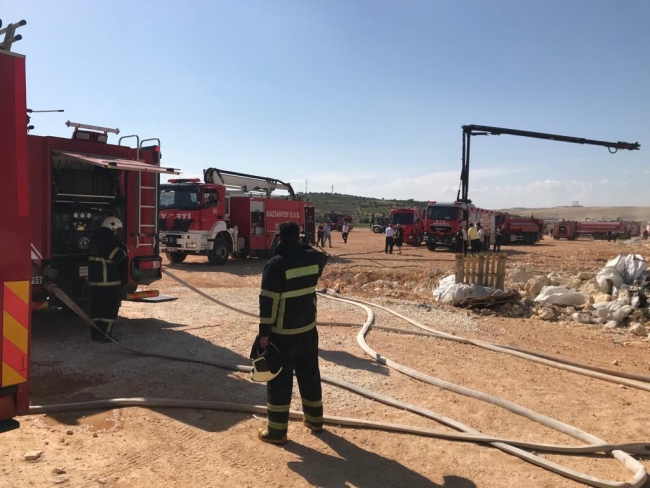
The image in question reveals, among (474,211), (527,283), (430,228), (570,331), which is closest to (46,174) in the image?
(570,331)

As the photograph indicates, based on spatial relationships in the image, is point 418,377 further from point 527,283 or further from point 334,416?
point 527,283

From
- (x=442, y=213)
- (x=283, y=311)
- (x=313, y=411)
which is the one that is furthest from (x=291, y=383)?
(x=442, y=213)

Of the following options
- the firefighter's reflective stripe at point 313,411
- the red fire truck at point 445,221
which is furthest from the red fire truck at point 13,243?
the red fire truck at point 445,221

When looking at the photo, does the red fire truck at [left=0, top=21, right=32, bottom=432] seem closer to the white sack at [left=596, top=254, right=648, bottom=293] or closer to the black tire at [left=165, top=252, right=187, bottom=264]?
the white sack at [left=596, top=254, right=648, bottom=293]

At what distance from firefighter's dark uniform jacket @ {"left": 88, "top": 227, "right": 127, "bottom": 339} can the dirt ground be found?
0.42 m

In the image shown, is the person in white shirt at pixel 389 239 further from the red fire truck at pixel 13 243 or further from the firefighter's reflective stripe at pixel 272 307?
the red fire truck at pixel 13 243

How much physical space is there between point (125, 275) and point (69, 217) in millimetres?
1143

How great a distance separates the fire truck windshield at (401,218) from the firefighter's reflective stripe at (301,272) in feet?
92.6

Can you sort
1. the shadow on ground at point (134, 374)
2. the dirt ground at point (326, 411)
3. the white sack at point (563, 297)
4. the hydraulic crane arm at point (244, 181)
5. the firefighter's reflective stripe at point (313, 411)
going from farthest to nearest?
the hydraulic crane arm at point (244, 181) → the white sack at point (563, 297) → the shadow on ground at point (134, 374) → the firefighter's reflective stripe at point (313, 411) → the dirt ground at point (326, 411)

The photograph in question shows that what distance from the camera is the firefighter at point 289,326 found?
4.01m

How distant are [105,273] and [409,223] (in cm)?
2664

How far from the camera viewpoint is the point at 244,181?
20312 millimetres

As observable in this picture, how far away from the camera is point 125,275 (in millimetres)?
7770

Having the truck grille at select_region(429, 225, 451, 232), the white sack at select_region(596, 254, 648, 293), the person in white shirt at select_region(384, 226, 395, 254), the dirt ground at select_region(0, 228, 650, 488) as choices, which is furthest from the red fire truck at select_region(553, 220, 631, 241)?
the dirt ground at select_region(0, 228, 650, 488)
